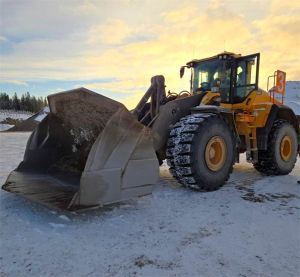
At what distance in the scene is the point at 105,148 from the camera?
3500 millimetres

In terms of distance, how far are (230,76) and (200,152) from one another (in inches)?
85.5

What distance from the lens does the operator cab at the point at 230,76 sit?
20.3 ft

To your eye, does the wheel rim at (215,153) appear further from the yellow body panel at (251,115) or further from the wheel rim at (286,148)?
the wheel rim at (286,148)

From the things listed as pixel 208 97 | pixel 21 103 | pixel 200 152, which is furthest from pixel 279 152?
pixel 21 103

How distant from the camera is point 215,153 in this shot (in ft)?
16.8

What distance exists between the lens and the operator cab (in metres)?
6.20

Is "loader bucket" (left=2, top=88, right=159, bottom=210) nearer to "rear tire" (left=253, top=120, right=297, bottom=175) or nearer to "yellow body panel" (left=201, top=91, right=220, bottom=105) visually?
"yellow body panel" (left=201, top=91, right=220, bottom=105)

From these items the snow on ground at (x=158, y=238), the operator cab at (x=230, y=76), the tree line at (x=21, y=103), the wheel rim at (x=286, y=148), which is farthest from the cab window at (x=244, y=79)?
the tree line at (x=21, y=103)

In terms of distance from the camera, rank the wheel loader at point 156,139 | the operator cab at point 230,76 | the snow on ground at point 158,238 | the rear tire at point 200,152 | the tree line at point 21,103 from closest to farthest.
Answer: the snow on ground at point 158,238 < the wheel loader at point 156,139 < the rear tire at point 200,152 < the operator cab at point 230,76 < the tree line at point 21,103

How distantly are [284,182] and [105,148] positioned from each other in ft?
12.3

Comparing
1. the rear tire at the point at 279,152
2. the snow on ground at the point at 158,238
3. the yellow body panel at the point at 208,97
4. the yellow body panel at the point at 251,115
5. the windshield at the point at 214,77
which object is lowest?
the snow on ground at the point at 158,238

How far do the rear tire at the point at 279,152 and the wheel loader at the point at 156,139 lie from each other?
0.02 m

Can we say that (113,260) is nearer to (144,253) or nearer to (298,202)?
(144,253)

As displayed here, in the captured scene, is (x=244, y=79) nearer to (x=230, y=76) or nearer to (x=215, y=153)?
(x=230, y=76)
